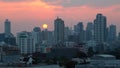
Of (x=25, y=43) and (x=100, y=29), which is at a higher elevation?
(x=100, y=29)

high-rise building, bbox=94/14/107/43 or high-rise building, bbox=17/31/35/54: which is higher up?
high-rise building, bbox=94/14/107/43

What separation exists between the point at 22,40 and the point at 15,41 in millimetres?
6837

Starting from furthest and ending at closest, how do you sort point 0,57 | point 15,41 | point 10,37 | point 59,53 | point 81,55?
point 10,37 < point 15,41 < point 59,53 < point 81,55 < point 0,57

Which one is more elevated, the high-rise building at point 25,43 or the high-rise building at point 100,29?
the high-rise building at point 100,29

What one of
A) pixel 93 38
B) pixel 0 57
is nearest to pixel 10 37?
pixel 93 38

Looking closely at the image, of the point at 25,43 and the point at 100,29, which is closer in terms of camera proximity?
the point at 25,43

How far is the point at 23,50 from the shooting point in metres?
104

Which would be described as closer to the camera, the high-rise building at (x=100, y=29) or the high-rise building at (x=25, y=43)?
the high-rise building at (x=25, y=43)

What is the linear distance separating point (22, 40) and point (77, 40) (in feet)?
93.2

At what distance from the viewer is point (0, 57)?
57156mm

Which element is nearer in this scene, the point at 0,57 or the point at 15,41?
the point at 0,57

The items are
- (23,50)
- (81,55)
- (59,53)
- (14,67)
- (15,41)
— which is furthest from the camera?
(15,41)

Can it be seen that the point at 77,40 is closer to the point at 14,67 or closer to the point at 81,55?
the point at 81,55

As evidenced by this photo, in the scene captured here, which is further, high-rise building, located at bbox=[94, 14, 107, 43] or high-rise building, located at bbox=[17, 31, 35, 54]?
high-rise building, located at bbox=[94, 14, 107, 43]
